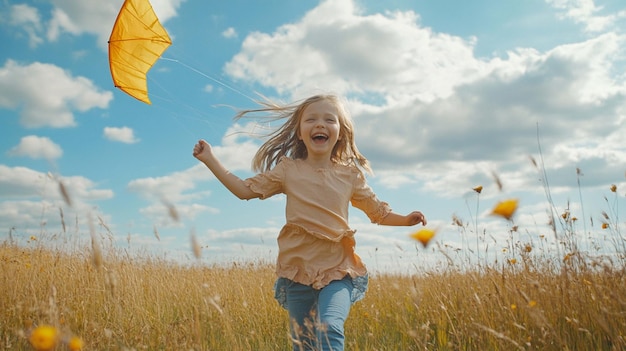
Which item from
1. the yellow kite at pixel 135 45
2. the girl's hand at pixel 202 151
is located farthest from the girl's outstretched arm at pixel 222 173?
the yellow kite at pixel 135 45

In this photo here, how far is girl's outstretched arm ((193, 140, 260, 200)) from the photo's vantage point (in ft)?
11.6

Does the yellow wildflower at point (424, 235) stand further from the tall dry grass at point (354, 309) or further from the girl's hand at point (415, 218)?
the girl's hand at point (415, 218)

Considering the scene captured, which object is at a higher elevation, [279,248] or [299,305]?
[279,248]

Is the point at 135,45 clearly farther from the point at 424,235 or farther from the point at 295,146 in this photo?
the point at 424,235

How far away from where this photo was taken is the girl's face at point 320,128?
3695mm

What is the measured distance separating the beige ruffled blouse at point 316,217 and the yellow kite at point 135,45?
1.95m

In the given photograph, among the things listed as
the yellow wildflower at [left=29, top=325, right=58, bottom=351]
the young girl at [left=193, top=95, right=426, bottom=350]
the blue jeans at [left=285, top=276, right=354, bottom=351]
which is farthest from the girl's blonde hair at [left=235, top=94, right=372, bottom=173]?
the yellow wildflower at [left=29, top=325, right=58, bottom=351]

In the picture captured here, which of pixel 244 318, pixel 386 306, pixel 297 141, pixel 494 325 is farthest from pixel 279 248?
pixel 386 306

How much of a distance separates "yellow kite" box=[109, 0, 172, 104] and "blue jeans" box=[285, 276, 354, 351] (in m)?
2.59

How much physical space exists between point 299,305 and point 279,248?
419mm

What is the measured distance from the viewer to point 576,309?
317cm

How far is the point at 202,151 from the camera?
3535mm

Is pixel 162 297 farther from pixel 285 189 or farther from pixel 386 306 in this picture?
pixel 285 189

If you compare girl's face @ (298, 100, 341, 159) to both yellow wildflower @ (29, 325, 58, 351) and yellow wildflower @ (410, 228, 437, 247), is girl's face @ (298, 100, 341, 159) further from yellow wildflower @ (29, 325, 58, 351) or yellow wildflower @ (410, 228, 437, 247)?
yellow wildflower @ (29, 325, 58, 351)
